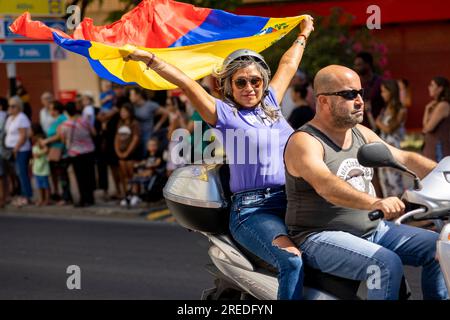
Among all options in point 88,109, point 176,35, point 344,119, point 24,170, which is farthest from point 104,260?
point 88,109

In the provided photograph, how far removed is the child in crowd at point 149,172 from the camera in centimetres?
1405

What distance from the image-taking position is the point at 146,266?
381 inches

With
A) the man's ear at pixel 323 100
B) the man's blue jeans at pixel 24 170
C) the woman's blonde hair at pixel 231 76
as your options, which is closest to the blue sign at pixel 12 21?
the man's blue jeans at pixel 24 170

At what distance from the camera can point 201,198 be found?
506cm

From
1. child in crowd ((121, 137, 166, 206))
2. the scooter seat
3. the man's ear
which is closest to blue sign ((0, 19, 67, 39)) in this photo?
child in crowd ((121, 137, 166, 206))

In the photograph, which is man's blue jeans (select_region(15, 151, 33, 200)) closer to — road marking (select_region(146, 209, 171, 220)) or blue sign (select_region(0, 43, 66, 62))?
blue sign (select_region(0, 43, 66, 62))

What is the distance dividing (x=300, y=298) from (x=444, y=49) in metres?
16.9

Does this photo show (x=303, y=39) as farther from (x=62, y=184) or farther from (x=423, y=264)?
(x=62, y=184)

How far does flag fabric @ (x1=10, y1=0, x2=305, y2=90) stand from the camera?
20.0 feet

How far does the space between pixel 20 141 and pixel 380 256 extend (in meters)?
11.7

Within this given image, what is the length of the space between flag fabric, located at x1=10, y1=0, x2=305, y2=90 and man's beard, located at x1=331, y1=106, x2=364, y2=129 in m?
1.82

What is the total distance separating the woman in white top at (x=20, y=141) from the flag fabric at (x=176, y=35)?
8815mm

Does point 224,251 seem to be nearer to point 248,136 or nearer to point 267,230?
point 267,230
